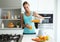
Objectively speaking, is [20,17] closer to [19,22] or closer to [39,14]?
[19,22]

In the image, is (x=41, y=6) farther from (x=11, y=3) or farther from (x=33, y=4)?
(x=11, y=3)

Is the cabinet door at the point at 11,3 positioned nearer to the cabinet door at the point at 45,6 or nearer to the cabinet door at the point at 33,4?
the cabinet door at the point at 33,4

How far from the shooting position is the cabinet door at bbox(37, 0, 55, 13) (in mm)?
4145

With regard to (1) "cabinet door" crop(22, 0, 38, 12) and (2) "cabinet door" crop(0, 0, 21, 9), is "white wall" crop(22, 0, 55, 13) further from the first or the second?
(2) "cabinet door" crop(0, 0, 21, 9)

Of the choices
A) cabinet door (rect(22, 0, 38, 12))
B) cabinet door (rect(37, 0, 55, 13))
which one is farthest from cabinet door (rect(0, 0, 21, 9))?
cabinet door (rect(37, 0, 55, 13))

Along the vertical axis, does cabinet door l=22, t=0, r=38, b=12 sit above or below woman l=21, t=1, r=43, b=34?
above

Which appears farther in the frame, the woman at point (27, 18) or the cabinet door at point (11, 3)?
the cabinet door at point (11, 3)

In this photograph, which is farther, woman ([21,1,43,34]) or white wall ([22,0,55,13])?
white wall ([22,0,55,13])

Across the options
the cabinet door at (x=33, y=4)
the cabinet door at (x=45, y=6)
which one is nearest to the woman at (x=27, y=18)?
the cabinet door at (x=33, y=4)

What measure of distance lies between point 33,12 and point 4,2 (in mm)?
934

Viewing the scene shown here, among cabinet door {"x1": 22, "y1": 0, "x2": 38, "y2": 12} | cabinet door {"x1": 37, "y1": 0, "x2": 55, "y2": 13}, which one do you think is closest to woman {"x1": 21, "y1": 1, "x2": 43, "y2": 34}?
cabinet door {"x1": 22, "y1": 0, "x2": 38, "y2": 12}

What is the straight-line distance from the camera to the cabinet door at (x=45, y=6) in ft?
13.6

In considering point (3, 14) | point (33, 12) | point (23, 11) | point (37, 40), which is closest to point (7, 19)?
point (3, 14)

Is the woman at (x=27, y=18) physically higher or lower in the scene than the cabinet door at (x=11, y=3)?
lower
